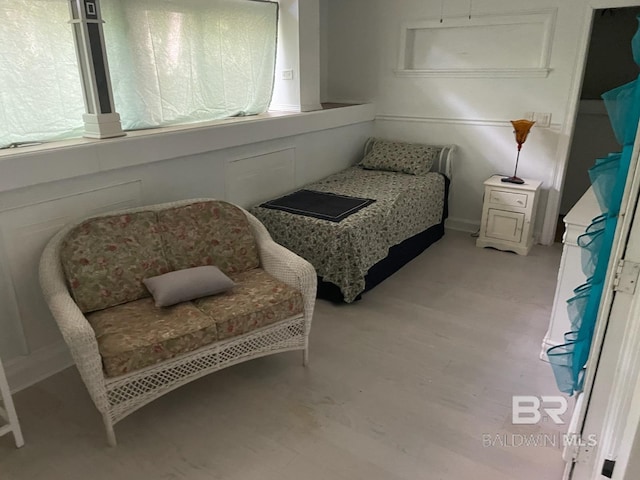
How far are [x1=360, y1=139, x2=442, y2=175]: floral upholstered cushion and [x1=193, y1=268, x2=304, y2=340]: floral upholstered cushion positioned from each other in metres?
2.18

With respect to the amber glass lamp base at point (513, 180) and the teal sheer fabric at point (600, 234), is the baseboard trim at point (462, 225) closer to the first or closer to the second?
the amber glass lamp base at point (513, 180)

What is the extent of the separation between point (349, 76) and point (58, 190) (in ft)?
10.6

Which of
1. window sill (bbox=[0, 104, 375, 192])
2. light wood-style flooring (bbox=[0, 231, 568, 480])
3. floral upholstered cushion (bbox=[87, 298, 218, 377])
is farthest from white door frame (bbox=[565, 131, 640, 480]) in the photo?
window sill (bbox=[0, 104, 375, 192])

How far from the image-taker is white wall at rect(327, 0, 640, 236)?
3.79 meters

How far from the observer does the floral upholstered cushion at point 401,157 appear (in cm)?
425

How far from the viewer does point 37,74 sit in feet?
8.05

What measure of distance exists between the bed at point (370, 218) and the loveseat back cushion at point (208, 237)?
1.73ft

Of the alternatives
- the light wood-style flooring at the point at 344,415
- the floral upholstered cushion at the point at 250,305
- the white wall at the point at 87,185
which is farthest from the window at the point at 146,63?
the light wood-style flooring at the point at 344,415

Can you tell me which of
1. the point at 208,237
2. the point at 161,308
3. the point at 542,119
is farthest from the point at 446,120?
the point at 161,308

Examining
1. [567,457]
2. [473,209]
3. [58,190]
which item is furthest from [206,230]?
[473,209]

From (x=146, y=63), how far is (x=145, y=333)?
1.76m

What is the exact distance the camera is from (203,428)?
212 cm

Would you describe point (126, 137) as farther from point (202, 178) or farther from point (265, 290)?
point (265, 290)

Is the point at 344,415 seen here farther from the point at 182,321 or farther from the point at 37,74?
the point at 37,74
